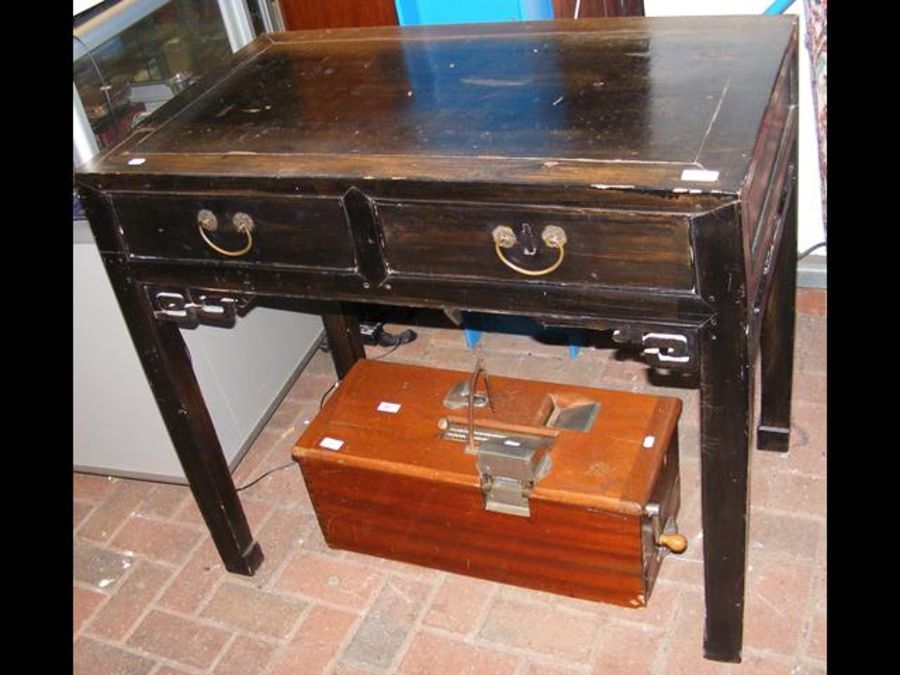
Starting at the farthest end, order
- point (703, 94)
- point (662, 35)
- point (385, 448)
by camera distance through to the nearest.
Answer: point (385, 448)
point (662, 35)
point (703, 94)

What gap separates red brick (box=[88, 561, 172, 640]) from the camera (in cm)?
234

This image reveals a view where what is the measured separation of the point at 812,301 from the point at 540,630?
1.43 m

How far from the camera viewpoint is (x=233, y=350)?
8.61 ft

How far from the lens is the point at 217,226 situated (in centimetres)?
177

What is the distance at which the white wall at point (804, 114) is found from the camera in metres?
2.63

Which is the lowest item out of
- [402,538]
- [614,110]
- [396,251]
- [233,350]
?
[402,538]

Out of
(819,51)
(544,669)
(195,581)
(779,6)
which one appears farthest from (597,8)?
(195,581)

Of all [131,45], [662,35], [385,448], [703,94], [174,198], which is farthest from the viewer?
[131,45]

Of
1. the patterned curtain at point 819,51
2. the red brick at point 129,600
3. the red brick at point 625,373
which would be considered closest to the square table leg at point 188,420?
the red brick at point 129,600

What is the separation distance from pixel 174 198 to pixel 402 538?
0.94 metres

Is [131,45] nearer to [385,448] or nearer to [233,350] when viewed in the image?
[233,350]

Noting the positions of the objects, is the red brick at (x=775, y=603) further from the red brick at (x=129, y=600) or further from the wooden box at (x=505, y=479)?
the red brick at (x=129, y=600)

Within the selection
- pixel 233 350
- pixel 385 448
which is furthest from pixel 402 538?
pixel 233 350

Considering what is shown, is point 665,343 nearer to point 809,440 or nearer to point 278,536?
point 809,440
